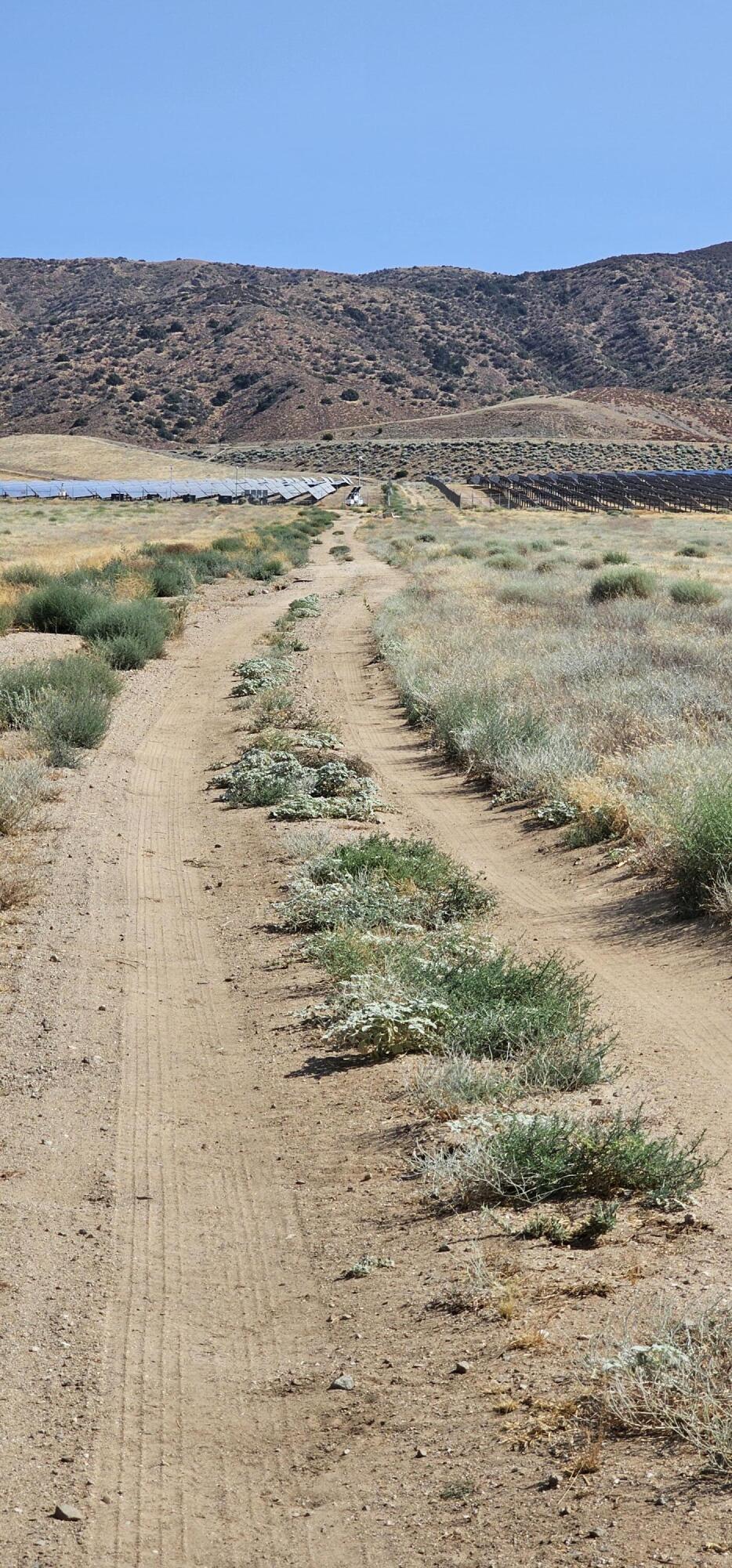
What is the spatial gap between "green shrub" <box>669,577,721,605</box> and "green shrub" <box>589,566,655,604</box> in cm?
58

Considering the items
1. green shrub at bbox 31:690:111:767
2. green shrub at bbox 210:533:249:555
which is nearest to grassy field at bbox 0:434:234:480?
green shrub at bbox 210:533:249:555

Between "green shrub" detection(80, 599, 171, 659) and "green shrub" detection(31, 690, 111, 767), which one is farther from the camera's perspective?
"green shrub" detection(80, 599, 171, 659)

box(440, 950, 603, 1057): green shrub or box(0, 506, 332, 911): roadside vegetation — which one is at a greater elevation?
box(0, 506, 332, 911): roadside vegetation

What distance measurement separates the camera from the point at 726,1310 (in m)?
4.15

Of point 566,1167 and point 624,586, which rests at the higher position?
point 624,586

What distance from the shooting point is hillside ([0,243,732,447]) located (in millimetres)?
133500

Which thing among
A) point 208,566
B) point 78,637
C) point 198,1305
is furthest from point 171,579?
point 198,1305

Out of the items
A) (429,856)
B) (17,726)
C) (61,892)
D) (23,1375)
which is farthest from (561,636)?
(23,1375)

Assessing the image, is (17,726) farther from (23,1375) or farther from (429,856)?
(23,1375)

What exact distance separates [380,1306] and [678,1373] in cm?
126

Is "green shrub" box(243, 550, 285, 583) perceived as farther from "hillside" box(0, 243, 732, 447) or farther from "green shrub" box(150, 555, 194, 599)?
"hillside" box(0, 243, 732, 447)

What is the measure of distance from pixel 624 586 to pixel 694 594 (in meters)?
1.86

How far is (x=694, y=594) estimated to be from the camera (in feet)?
90.3

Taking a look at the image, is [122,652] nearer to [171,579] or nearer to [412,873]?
[171,579]
